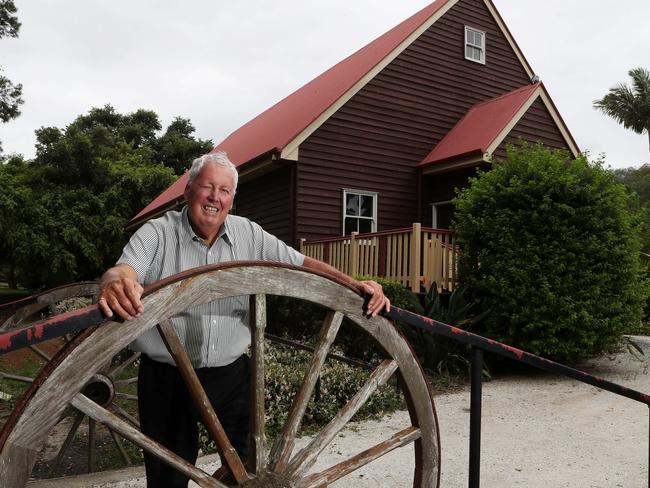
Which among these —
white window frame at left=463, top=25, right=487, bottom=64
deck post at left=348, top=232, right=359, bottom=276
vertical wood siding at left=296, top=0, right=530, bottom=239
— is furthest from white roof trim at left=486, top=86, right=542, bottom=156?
deck post at left=348, top=232, right=359, bottom=276

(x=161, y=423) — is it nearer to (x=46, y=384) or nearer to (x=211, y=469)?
(x=46, y=384)

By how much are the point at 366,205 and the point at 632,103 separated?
2782cm

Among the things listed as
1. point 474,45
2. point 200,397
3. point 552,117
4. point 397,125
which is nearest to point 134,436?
point 200,397

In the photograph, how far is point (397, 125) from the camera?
14.5m

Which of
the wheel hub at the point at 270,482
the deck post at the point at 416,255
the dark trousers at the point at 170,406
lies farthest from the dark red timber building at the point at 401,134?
the wheel hub at the point at 270,482

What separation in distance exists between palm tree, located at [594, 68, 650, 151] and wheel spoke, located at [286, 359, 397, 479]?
38.3 m

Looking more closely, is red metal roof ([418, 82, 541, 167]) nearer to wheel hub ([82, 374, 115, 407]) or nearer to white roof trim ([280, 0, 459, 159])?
white roof trim ([280, 0, 459, 159])

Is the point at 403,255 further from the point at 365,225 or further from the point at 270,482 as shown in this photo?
the point at 270,482

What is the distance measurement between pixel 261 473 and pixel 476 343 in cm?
90

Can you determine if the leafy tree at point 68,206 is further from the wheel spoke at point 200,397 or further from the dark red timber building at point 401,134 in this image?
the wheel spoke at point 200,397

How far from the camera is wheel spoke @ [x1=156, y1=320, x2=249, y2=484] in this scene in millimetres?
1486

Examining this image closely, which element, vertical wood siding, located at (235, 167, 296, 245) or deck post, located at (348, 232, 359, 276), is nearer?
deck post, located at (348, 232, 359, 276)

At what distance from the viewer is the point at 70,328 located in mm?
1301

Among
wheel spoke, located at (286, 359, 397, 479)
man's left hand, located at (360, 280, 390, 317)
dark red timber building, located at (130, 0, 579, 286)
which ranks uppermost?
dark red timber building, located at (130, 0, 579, 286)
